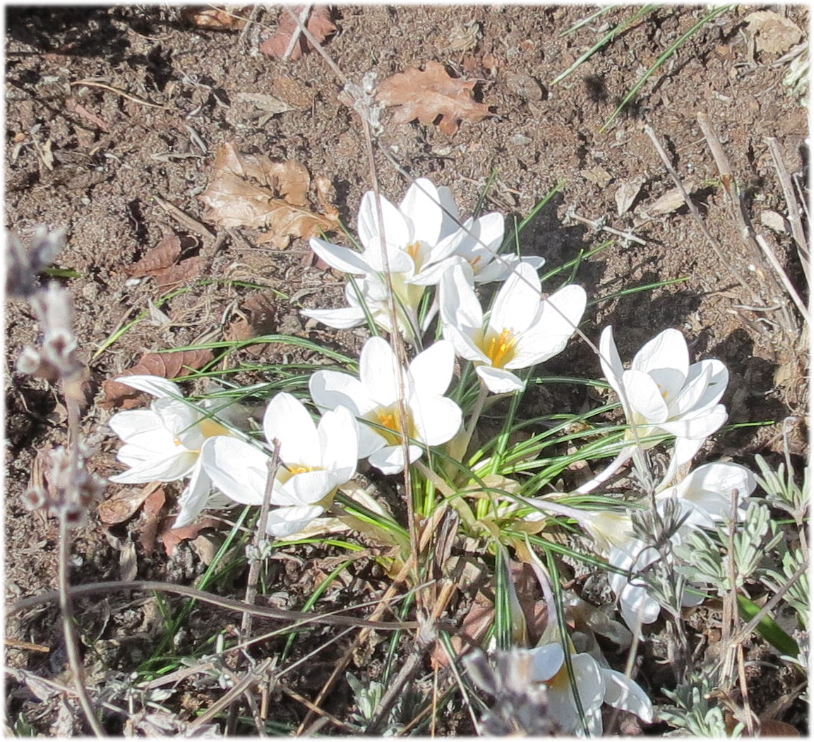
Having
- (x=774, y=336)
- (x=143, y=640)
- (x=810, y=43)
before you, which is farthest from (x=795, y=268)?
(x=143, y=640)

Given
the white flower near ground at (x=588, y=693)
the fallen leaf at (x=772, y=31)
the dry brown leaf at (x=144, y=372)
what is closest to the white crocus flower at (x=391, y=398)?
the white flower near ground at (x=588, y=693)

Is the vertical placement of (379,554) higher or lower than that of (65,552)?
lower

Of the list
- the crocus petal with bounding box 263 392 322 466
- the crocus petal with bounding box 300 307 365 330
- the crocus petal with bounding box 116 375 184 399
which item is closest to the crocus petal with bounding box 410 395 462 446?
the crocus petal with bounding box 263 392 322 466

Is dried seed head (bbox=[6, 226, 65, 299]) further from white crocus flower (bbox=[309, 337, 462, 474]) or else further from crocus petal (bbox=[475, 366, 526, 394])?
crocus petal (bbox=[475, 366, 526, 394])

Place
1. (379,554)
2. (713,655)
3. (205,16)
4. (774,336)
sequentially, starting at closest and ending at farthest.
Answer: (713,655), (379,554), (774,336), (205,16)

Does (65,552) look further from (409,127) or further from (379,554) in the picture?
(409,127)

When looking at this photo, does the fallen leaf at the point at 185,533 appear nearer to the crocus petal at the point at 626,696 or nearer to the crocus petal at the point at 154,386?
the crocus petal at the point at 154,386

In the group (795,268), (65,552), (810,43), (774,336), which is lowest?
(65,552)
